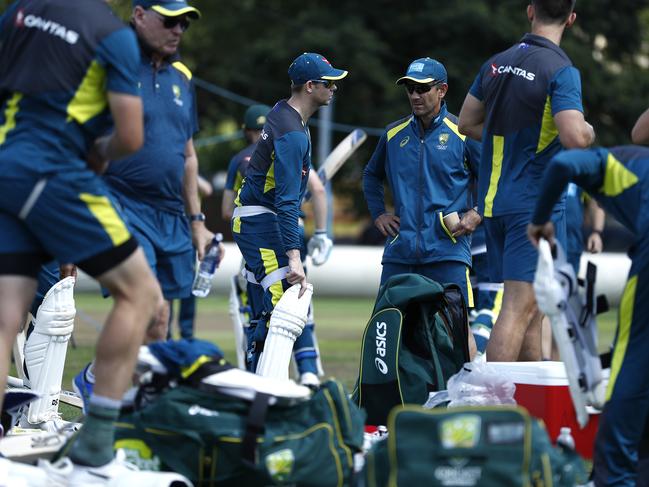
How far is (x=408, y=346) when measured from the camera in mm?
7309

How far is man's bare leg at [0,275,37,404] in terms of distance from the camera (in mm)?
5398

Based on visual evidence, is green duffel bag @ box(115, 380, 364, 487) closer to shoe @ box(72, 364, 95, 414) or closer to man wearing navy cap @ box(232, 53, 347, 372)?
shoe @ box(72, 364, 95, 414)

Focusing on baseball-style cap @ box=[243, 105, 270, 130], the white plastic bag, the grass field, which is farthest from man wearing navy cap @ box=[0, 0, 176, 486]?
baseball-style cap @ box=[243, 105, 270, 130]

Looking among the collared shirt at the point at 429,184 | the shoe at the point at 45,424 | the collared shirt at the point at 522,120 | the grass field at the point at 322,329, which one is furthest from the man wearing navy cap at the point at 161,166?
the grass field at the point at 322,329

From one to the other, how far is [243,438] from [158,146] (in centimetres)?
180

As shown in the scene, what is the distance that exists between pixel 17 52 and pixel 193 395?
1.57m

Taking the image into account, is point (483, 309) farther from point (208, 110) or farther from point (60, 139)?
point (208, 110)

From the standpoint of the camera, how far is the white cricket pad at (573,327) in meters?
5.45

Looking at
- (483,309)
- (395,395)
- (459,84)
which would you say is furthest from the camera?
(459,84)

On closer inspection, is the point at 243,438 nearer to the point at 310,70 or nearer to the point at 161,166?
the point at 161,166

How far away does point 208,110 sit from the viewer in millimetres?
32000

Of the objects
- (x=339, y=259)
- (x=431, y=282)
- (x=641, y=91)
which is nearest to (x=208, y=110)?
(x=641, y=91)

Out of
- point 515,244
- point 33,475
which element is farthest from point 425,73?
point 33,475

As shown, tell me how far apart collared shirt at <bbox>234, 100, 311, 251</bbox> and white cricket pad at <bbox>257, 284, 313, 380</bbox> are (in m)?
0.34
